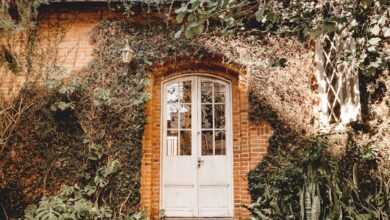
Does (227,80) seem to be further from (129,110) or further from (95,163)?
(95,163)

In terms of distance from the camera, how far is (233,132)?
A: 6211 mm

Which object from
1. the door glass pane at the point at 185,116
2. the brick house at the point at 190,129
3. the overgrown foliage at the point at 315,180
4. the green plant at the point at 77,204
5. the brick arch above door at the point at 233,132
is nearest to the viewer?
the overgrown foliage at the point at 315,180

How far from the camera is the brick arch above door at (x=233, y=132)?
588 cm

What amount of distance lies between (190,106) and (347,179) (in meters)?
2.80

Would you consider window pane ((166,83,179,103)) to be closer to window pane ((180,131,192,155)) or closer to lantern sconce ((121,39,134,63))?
window pane ((180,131,192,155))

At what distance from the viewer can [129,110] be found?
5902 mm

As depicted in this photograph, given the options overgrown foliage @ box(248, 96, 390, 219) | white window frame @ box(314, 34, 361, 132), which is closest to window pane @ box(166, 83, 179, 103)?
overgrown foliage @ box(248, 96, 390, 219)

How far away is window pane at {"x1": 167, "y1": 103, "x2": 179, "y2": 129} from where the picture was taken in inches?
252

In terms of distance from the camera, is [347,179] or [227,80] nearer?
[347,179]

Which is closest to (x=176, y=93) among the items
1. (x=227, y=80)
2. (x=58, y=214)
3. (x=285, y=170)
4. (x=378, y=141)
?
(x=227, y=80)

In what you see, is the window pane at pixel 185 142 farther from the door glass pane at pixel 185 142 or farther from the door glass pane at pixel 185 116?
the door glass pane at pixel 185 116

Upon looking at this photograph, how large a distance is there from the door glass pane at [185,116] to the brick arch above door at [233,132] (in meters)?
0.39

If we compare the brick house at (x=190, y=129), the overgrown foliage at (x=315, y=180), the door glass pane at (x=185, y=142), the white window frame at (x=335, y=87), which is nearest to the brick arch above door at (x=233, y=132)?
the brick house at (x=190, y=129)

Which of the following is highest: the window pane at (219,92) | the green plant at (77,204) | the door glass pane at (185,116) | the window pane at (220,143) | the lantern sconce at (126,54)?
the lantern sconce at (126,54)
